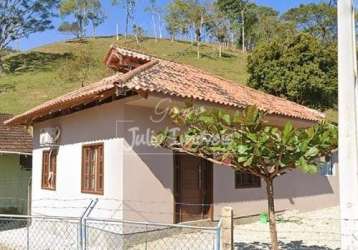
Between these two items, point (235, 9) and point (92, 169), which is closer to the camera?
point (92, 169)

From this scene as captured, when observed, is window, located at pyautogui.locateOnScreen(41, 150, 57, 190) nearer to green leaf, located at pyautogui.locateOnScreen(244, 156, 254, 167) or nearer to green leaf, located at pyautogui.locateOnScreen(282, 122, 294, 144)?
green leaf, located at pyautogui.locateOnScreen(244, 156, 254, 167)

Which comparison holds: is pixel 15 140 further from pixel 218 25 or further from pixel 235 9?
pixel 235 9

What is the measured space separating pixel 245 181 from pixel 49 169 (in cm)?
574

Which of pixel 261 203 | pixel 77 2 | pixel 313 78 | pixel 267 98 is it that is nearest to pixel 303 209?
pixel 261 203

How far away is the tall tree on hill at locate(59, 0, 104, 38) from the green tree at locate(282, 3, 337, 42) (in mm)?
31993

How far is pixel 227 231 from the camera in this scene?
5.56m

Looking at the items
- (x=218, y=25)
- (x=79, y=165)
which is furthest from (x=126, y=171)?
(x=218, y=25)

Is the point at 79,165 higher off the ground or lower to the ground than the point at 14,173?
higher

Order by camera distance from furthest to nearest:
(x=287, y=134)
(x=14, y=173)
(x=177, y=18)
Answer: (x=177, y=18) < (x=14, y=173) < (x=287, y=134)

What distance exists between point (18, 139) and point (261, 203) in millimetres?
9478

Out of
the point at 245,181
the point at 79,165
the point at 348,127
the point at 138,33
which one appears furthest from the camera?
the point at 138,33

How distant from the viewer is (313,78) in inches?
1054

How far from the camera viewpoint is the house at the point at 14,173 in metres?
16.0

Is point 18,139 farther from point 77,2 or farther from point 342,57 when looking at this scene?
point 77,2
